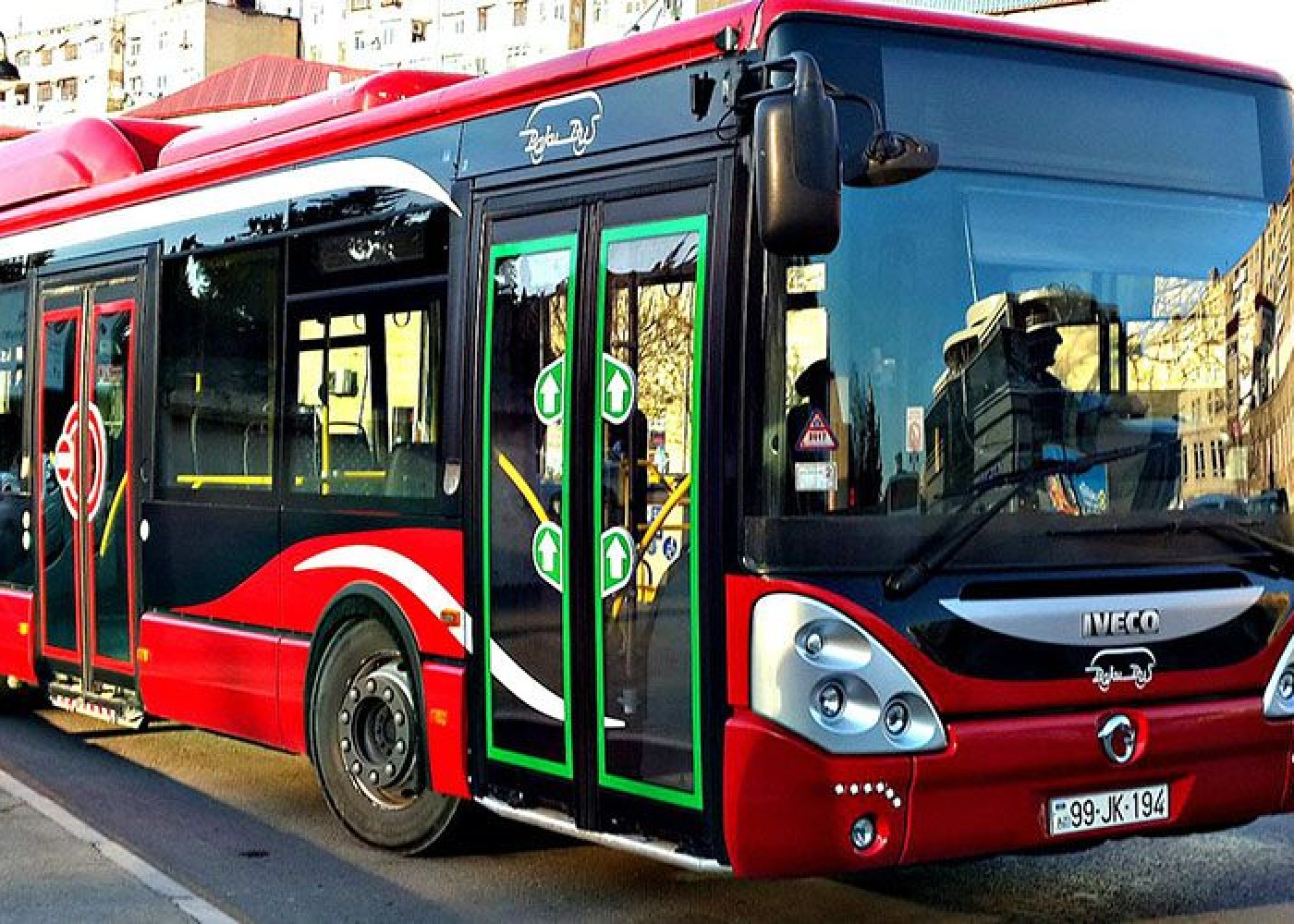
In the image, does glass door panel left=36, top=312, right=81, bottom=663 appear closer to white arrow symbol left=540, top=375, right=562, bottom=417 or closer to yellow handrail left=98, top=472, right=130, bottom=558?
yellow handrail left=98, top=472, right=130, bottom=558

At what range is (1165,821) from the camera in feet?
22.1

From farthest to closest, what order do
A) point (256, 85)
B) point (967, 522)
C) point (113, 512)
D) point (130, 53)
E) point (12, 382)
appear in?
1. point (130, 53)
2. point (256, 85)
3. point (12, 382)
4. point (113, 512)
5. point (967, 522)

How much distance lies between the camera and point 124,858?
7879mm

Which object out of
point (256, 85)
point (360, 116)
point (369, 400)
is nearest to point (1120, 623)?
point (369, 400)

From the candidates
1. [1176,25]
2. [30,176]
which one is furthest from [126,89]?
[30,176]

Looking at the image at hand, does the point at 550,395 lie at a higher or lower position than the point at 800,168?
lower

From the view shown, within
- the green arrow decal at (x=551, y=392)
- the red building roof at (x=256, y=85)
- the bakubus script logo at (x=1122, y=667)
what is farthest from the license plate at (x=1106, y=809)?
the red building roof at (x=256, y=85)

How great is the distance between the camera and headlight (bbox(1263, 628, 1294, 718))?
693 centimetres

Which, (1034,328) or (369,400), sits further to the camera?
(369,400)

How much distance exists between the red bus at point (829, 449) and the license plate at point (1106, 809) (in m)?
0.01

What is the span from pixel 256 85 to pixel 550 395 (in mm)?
70455

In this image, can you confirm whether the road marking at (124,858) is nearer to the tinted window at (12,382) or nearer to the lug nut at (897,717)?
the lug nut at (897,717)

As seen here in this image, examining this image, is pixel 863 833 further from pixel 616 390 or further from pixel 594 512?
pixel 616 390

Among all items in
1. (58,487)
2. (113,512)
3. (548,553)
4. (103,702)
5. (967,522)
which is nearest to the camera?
(967,522)
